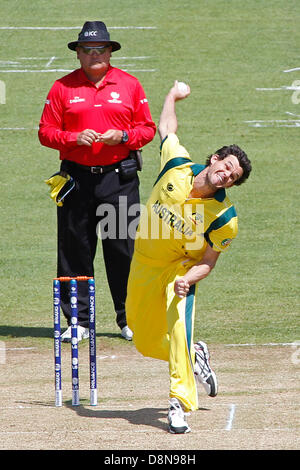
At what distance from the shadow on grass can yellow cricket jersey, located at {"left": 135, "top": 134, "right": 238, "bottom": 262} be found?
8.66 ft

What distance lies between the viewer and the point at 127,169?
9266 mm

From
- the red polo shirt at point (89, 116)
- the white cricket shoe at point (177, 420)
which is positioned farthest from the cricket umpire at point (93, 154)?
the white cricket shoe at point (177, 420)

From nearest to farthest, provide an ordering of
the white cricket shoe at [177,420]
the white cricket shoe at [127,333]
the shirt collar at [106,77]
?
the white cricket shoe at [177,420] → the shirt collar at [106,77] → the white cricket shoe at [127,333]

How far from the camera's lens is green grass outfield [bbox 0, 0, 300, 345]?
34.7ft

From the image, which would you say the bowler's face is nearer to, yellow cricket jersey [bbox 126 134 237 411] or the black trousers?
yellow cricket jersey [bbox 126 134 237 411]

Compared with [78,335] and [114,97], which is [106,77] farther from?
[78,335]

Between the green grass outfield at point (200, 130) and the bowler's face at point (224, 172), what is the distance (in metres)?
2.75

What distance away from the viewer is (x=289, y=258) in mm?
12305

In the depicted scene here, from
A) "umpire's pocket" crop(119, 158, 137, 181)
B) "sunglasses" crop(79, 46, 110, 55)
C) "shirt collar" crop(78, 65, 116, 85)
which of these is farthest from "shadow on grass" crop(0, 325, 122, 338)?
"sunglasses" crop(79, 46, 110, 55)

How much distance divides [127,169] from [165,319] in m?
2.37

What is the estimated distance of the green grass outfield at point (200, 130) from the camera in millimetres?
10586

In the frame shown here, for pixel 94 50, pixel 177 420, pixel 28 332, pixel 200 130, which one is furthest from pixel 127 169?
pixel 200 130

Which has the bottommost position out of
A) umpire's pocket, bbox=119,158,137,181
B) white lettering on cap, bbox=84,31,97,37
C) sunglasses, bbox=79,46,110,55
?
umpire's pocket, bbox=119,158,137,181

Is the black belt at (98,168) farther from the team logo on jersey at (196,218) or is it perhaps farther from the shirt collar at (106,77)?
the team logo on jersey at (196,218)
